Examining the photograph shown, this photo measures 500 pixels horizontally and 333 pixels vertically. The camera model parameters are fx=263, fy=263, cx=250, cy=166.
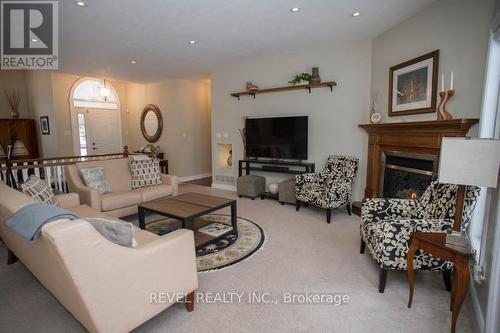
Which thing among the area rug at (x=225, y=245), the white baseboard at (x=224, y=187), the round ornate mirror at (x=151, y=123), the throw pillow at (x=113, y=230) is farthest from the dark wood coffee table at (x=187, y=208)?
the round ornate mirror at (x=151, y=123)

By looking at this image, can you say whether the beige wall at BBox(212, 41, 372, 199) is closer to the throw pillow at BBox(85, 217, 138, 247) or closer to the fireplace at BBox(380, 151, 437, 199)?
the fireplace at BBox(380, 151, 437, 199)

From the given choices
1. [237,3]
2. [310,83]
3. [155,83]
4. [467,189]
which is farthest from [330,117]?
[155,83]

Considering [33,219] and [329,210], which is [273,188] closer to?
[329,210]

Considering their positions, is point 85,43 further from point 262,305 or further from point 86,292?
point 262,305

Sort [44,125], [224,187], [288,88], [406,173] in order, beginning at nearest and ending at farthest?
[406,173] → [288,88] → [224,187] → [44,125]

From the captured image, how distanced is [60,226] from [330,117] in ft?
13.8

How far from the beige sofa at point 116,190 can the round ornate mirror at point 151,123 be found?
10.7 feet

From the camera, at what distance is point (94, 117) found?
23.1 feet

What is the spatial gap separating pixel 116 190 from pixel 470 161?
409 centimetres

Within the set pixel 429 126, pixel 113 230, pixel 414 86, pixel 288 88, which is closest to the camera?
pixel 113 230

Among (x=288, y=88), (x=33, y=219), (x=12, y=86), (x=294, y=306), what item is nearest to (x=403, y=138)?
(x=288, y=88)

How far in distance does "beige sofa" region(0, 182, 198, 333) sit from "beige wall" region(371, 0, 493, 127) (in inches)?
114

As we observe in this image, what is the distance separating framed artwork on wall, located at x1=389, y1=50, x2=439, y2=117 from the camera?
9.84 feet

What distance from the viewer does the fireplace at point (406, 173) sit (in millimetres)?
3124
